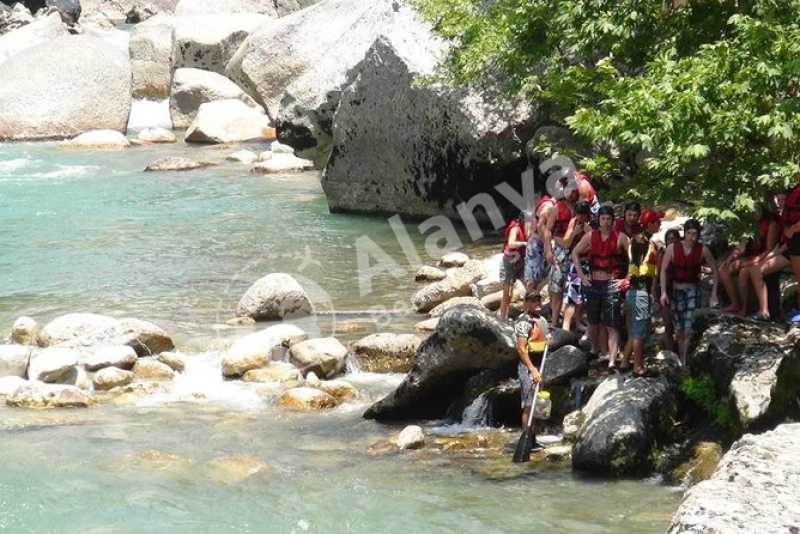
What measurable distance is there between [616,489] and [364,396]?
3995 millimetres

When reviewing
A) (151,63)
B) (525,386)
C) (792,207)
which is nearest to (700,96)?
(792,207)

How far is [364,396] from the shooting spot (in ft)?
43.4

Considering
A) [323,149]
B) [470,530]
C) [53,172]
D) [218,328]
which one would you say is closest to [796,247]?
[470,530]

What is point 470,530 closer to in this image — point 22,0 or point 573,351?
point 573,351

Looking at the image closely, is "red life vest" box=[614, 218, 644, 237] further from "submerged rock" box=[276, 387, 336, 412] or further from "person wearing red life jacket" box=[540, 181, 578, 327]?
"submerged rock" box=[276, 387, 336, 412]

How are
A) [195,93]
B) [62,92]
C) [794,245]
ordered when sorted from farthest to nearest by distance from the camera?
[195,93] → [62,92] → [794,245]

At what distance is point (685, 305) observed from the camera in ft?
38.2

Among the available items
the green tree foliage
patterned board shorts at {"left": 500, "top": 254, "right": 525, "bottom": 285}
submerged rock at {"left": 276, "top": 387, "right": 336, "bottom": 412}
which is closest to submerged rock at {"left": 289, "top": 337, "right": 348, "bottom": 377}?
submerged rock at {"left": 276, "top": 387, "right": 336, "bottom": 412}

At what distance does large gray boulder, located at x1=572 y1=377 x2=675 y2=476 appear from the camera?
33.9ft

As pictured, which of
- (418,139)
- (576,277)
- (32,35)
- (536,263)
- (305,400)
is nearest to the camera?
(576,277)

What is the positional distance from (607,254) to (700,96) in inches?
92.1

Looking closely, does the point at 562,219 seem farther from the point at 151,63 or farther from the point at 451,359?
the point at 151,63

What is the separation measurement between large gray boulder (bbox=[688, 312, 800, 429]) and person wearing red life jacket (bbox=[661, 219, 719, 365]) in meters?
0.24

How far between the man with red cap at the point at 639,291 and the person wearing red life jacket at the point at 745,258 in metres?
0.86
